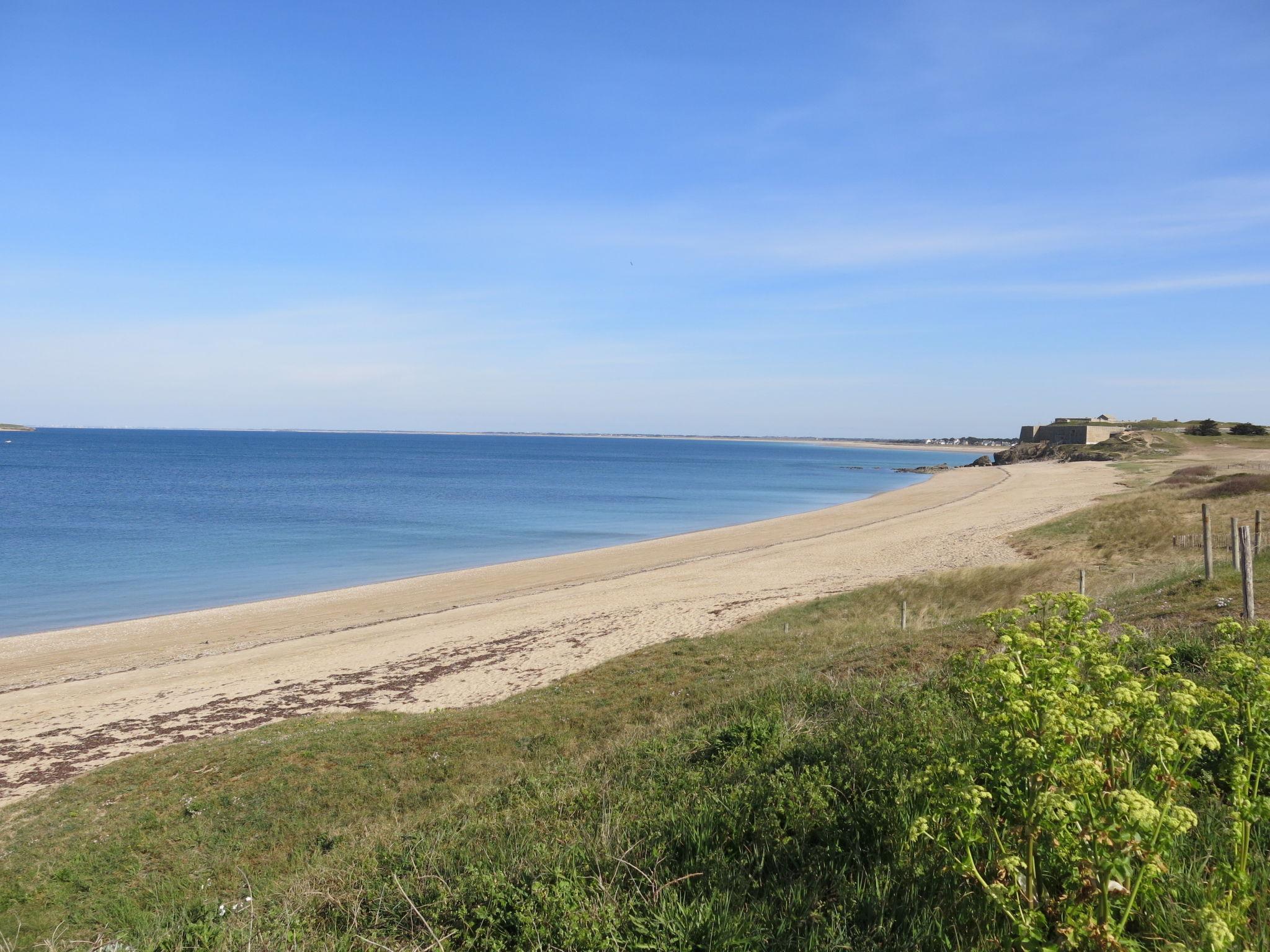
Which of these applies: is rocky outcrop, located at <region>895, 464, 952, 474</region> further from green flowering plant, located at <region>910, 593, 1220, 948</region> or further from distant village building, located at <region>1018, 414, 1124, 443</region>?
green flowering plant, located at <region>910, 593, 1220, 948</region>

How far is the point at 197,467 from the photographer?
112375 mm

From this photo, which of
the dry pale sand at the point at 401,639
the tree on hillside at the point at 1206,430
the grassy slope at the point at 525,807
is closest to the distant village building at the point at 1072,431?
the tree on hillside at the point at 1206,430

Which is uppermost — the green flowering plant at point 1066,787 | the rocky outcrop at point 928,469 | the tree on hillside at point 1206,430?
the tree on hillside at point 1206,430

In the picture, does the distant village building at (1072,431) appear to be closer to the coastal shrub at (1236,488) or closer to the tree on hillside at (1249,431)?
the tree on hillside at (1249,431)

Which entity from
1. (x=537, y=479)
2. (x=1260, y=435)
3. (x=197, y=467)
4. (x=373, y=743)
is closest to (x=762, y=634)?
(x=373, y=743)

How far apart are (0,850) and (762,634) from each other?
14.1m

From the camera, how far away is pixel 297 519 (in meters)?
56.6

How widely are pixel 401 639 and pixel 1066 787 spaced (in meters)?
21.2

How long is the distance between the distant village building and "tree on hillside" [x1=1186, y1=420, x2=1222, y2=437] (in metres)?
8.11

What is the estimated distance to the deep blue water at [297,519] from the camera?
3338 centimetres

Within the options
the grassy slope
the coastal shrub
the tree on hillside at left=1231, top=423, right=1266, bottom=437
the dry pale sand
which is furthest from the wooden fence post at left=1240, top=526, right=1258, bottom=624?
the tree on hillside at left=1231, top=423, right=1266, bottom=437

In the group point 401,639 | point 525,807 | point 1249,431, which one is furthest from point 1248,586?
point 1249,431

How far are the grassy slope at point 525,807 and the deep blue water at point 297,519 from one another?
20.9 metres

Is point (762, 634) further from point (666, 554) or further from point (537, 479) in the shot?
point (537, 479)
